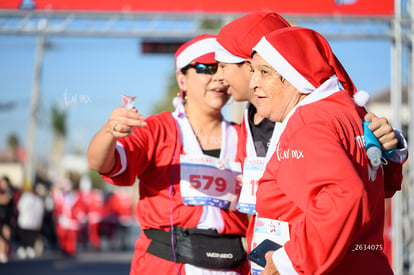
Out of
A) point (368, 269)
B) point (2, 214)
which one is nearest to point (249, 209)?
point (368, 269)

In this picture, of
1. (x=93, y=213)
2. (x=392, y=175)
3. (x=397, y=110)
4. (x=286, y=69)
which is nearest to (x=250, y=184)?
(x=392, y=175)

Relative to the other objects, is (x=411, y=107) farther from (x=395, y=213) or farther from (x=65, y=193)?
(x=65, y=193)

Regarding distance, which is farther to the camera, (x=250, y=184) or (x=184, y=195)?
(x=184, y=195)

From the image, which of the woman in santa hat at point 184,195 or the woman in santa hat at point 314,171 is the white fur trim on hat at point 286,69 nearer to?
the woman in santa hat at point 314,171

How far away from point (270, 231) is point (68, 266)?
12.2m

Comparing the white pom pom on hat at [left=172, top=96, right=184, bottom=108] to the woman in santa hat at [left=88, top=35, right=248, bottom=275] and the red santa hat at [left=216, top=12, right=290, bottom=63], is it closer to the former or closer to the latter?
the woman in santa hat at [left=88, top=35, right=248, bottom=275]

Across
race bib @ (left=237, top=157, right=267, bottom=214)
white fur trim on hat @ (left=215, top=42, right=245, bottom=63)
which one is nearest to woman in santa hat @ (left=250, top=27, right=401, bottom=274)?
race bib @ (left=237, top=157, right=267, bottom=214)

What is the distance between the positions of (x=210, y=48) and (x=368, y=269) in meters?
1.77

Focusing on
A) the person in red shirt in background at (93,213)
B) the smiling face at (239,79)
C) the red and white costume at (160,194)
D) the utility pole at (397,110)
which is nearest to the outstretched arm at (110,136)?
the red and white costume at (160,194)

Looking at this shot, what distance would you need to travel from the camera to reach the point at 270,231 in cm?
243

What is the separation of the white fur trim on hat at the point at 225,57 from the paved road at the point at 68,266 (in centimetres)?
970

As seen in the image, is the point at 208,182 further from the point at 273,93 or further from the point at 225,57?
the point at 273,93

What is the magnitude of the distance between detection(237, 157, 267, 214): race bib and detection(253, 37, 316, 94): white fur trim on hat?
862 millimetres

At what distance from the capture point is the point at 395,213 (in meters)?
7.49
